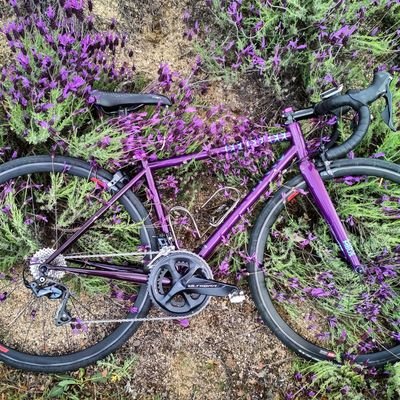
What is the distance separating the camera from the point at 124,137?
2.96m

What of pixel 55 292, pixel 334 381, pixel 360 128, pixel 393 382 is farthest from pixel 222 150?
pixel 393 382

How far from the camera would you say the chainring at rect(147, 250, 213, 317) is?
9.56ft

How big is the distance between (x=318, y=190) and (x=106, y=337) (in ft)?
5.45

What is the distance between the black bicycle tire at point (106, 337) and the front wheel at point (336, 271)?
732 mm

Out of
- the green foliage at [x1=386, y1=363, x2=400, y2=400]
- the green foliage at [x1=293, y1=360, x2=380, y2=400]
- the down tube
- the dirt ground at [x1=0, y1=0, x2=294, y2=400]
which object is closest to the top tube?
the down tube

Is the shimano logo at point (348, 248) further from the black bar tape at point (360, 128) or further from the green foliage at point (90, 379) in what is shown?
the green foliage at point (90, 379)

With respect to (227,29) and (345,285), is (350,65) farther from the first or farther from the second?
(345,285)

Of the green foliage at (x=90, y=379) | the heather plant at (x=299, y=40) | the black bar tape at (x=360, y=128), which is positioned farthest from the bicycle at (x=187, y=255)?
the heather plant at (x=299, y=40)

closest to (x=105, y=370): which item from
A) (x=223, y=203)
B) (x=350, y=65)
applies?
(x=223, y=203)

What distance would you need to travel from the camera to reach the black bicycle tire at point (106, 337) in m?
2.94

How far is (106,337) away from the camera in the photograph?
10.4 ft

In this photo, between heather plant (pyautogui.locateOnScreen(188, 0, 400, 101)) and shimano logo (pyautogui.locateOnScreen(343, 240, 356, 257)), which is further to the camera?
heather plant (pyautogui.locateOnScreen(188, 0, 400, 101))

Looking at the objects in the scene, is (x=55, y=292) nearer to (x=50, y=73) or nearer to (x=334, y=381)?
(x=50, y=73)

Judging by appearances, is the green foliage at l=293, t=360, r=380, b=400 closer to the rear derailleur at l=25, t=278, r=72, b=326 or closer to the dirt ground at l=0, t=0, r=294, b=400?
the dirt ground at l=0, t=0, r=294, b=400
